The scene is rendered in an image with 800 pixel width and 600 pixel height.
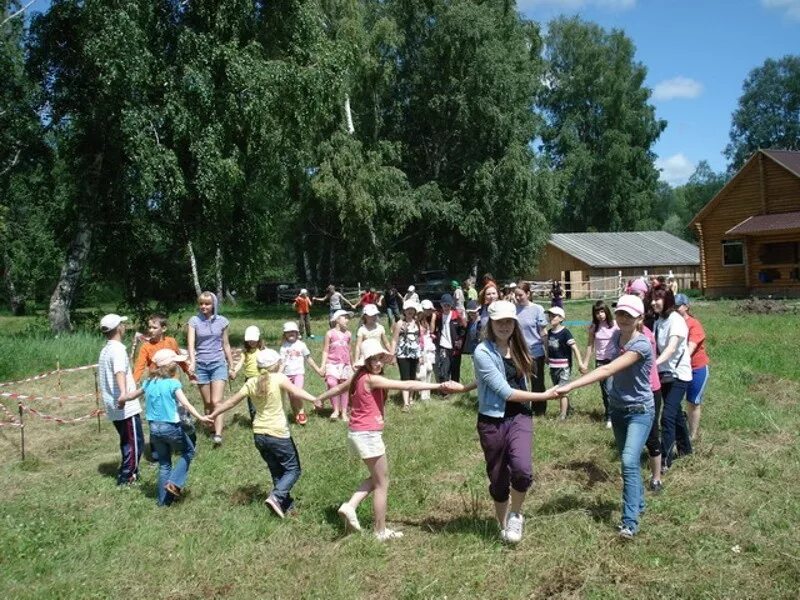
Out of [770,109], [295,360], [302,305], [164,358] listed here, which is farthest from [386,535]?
→ [770,109]

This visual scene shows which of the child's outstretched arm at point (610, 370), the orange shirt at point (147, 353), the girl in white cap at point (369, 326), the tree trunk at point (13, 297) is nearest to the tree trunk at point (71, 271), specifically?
the orange shirt at point (147, 353)

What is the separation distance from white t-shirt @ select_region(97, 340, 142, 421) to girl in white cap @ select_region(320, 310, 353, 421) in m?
3.08

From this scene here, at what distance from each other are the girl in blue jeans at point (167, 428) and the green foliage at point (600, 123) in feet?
160

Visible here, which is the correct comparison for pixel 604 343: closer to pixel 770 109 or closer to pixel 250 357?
pixel 250 357

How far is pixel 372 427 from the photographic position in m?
5.77

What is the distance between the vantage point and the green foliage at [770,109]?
6556 centimetres

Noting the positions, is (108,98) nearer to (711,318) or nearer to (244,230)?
(244,230)

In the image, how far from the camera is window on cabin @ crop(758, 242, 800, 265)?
31.3 meters

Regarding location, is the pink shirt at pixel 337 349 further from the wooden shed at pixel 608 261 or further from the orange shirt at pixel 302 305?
the wooden shed at pixel 608 261

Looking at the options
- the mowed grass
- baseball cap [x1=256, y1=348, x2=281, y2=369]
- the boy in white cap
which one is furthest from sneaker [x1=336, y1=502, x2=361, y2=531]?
the boy in white cap

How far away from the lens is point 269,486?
7.30 meters

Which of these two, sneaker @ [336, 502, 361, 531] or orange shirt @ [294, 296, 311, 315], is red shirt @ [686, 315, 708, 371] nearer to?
sneaker @ [336, 502, 361, 531]

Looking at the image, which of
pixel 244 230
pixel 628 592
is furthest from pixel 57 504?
pixel 244 230

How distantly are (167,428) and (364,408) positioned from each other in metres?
2.27
